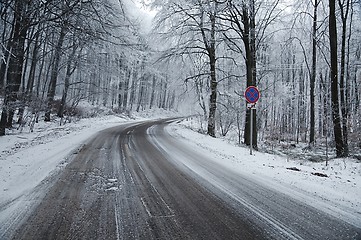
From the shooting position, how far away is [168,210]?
311 centimetres

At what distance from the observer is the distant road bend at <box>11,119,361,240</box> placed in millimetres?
2529

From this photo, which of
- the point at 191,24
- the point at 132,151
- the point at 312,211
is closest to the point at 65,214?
the point at 312,211

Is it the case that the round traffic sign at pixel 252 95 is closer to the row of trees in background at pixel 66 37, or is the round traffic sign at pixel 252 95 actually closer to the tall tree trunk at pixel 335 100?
the tall tree trunk at pixel 335 100

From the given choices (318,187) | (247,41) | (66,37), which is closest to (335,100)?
(247,41)

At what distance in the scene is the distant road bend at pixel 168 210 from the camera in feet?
8.30

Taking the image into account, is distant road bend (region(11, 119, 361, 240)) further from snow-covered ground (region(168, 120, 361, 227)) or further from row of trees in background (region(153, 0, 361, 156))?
row of trees in background (region(153, 0, 361, 156))

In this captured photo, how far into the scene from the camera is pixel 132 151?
7.56 metres

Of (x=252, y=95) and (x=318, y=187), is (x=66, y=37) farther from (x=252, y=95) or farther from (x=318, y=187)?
(x=318, y=187)

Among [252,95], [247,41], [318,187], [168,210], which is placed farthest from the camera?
[247,41]

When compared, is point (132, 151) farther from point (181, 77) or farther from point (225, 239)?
point (181, 77)

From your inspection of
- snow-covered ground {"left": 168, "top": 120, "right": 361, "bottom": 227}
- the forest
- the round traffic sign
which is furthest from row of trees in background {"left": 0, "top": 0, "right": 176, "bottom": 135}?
snow-covered ground {"left": 168, "top": 120, "right": 361, "bottom": 227}

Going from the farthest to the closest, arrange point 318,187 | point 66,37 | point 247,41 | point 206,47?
point 206,47 → point 247,41 → point 66,37 → point 318,187

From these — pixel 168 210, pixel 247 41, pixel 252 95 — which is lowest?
pixel 168 210

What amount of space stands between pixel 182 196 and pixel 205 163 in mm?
2780
